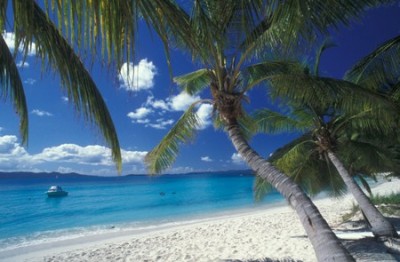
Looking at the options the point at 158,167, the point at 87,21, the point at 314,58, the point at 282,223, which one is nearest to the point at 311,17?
the point at 87,21

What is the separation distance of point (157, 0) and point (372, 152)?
8.87 m

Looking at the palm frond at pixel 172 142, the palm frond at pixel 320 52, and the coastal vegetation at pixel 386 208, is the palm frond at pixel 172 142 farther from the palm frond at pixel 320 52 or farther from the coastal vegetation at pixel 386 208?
the coastal vegetation at pixel 386 208

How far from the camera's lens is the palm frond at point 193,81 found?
7000 millimetres

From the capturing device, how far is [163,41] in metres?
2.13

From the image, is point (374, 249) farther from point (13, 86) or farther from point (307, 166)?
point (13, 86)

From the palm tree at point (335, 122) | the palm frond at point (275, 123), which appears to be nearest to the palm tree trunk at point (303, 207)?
the palm tree at point (335, 122)

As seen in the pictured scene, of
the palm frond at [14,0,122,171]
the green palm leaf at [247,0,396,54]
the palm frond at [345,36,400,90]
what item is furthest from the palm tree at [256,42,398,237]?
the palm frond at [14,0,122,171]

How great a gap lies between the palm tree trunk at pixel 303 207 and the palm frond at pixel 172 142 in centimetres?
152

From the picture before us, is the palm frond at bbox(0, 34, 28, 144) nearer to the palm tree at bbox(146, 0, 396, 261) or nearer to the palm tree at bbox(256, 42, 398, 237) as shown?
the palm tree at bbox(146, 0, 396, 261)

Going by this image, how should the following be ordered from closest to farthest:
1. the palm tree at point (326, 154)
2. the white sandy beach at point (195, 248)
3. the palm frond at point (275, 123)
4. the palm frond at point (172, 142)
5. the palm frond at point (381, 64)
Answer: the palm frond at point (381, 64)
the palm frond at point (172, 142)
the palm tree at point (326, 154)
the white sandy beach at point (195, 248)
the palm frond at point (275, 123)

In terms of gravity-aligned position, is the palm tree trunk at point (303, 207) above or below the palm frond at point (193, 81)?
below

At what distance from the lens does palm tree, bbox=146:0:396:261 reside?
357 centimetres

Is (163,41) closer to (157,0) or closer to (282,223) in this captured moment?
(157,0)

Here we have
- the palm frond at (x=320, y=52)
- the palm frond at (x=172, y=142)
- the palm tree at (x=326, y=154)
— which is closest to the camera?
the palm frond at (x=172, y=142)
